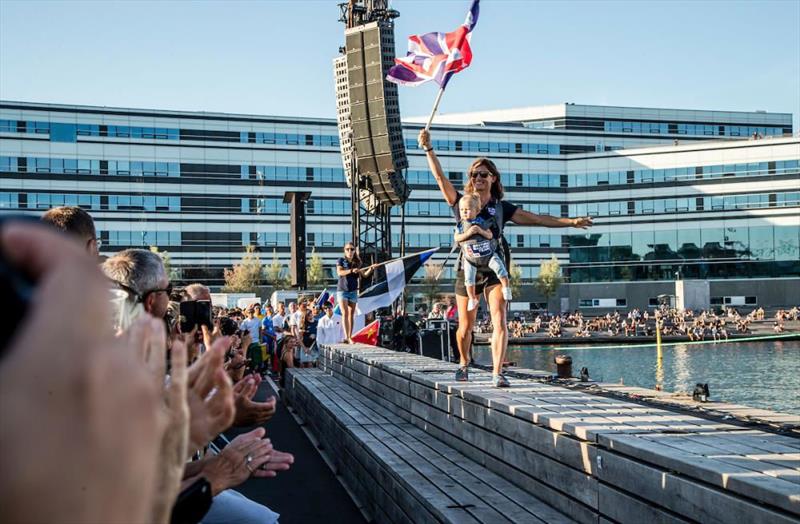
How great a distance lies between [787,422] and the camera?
8180 millimetres

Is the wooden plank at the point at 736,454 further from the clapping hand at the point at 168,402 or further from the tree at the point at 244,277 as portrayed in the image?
the tree at the point at 244,277

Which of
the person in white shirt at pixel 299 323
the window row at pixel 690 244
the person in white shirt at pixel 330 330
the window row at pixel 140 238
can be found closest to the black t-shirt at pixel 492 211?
the person in white shirt at pixel 330 330

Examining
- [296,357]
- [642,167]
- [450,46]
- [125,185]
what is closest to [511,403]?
[450,46]

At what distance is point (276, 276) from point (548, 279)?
26.9 metres

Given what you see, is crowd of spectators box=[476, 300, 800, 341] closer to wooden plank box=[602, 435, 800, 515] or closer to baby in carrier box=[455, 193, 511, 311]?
baby in carrier box=[455, 193, 511, 311]

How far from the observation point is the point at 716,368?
27453mm

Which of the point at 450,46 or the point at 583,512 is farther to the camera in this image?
the point at 450,46

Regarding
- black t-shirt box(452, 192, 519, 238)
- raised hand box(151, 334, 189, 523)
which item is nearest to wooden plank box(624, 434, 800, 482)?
raised hand box(151, 334, 189, 523)

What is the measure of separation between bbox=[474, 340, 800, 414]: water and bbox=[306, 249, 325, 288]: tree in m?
29.3

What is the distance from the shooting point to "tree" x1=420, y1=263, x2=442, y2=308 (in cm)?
7688

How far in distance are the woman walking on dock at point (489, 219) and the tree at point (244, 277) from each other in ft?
203

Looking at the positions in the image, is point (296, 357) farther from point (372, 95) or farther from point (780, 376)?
point (780, 376)

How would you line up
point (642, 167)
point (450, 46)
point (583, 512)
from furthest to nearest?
point (642, 167) → point (450, 46) → point (583, 512)

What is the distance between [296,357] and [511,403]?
15.3 meters
